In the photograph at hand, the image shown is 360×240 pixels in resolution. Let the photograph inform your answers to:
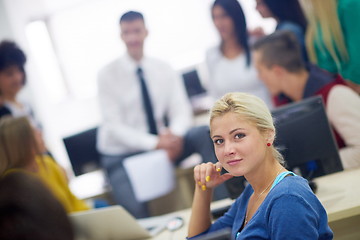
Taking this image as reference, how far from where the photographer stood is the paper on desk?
3891 millimetres

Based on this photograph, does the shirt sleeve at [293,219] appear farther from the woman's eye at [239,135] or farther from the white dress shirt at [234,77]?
the white dress shirt at [234,77]

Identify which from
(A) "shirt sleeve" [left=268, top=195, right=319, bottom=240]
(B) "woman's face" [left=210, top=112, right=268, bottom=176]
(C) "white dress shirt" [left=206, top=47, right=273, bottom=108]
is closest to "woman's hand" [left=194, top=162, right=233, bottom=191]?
(B) "woman's face" [left=210, top=112, right=268, bottom=176]

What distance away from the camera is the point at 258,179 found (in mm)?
1697

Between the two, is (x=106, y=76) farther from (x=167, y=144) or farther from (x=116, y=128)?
(x=167, y=144)

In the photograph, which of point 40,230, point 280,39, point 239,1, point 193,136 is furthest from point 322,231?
point 239,1

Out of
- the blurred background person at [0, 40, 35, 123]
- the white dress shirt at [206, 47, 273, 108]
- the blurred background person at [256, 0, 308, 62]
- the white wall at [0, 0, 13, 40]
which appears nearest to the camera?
the blurred background person at [256, 0, 308, 62]

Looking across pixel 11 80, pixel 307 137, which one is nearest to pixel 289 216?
pixel 307 137

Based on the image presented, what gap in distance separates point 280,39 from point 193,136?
3.48 ft

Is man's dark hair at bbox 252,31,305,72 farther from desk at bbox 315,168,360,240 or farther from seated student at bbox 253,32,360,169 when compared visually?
desk at bbox 315,168,360,240

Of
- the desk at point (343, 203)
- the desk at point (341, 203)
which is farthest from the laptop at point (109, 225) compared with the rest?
the desk at point (343, 203)

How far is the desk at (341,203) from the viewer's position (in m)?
1.94

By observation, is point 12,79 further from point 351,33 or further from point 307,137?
point 307,137

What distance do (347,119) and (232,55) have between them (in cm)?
145

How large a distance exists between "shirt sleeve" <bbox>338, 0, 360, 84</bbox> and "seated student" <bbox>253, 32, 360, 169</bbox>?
0.10m
